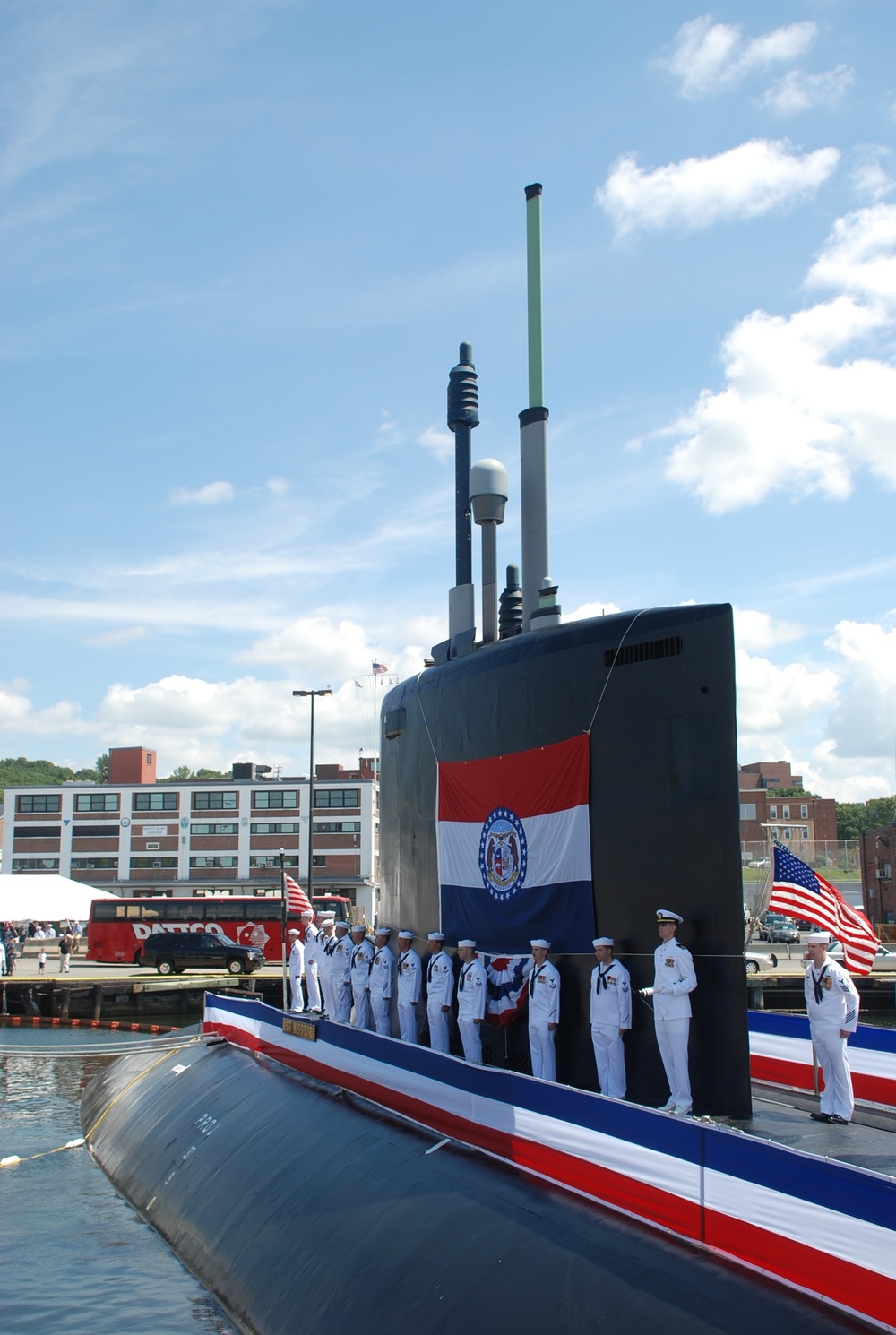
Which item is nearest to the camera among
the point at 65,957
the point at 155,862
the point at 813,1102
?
the point at 813,1102

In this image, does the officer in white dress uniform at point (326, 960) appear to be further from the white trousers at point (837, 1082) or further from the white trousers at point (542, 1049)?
the white trousers at point (837, 1082)

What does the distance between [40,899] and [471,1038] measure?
22.9 meters

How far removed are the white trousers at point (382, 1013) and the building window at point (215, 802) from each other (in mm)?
57727

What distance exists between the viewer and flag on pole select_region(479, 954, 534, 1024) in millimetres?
7703

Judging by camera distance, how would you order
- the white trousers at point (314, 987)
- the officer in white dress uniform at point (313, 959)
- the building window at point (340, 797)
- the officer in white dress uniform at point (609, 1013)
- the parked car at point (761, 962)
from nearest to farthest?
the officer in white dress uniform at point (609, 1013) → the officer in white dress uniform at point (313, 959) → the white trousers at point (314, 987) → the parked car at point (761, 962) → the building window at point (340, 797)

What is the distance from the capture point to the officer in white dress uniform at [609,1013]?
264 inches

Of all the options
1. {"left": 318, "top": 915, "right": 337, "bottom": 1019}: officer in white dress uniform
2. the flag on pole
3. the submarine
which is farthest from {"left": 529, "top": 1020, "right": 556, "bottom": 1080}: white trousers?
{"left": 318, "top": 915, "right": 337, "bottom": 1019}: officer in white dress uniform

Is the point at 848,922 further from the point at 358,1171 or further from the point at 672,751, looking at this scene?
the point at 358,1171

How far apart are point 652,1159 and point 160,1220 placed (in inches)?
227

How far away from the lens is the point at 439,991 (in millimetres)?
8898

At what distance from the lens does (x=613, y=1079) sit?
6.87m

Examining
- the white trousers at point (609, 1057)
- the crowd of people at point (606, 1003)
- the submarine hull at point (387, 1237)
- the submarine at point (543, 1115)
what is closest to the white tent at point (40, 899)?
the submarine hull at point (387, 1237)

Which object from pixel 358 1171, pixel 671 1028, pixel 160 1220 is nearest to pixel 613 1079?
pixel 671 1028

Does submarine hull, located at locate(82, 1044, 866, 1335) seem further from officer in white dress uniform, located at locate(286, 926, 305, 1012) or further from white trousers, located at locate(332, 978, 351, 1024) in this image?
officer in white dress uniform, located at locate(286, 926, 305, 1012)
